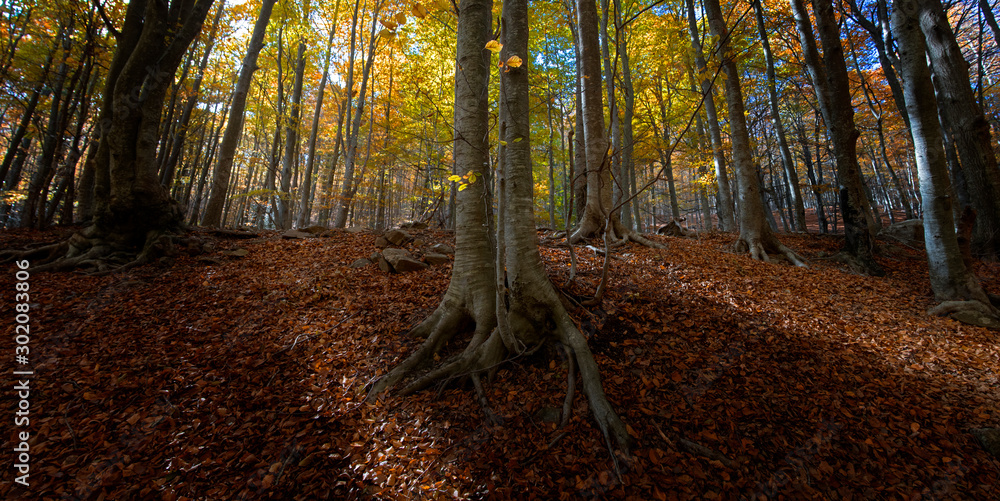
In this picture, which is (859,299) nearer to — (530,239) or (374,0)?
(530,239)

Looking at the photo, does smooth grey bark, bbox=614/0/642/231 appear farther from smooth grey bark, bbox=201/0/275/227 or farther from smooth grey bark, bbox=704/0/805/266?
smooth grey bark, bbox=201/0/275/227

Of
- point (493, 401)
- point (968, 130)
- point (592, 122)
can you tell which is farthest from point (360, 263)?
point (968, 130)

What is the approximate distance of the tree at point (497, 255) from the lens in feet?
10.1

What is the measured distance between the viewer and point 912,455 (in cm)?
233

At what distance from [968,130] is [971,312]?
4.72m

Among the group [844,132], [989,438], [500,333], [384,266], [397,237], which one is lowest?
[989,438]

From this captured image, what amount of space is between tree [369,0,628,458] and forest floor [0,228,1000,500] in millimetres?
197

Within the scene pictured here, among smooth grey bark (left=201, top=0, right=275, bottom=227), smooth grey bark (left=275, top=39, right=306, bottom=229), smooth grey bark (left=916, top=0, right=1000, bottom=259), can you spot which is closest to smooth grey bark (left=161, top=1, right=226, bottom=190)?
smooth grey bark (left=201, top=0, right=275, bottom=227)

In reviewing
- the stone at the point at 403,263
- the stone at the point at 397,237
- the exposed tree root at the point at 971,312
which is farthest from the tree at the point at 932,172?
the stone at the point at 397,237

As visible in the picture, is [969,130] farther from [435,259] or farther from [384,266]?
[384,266]

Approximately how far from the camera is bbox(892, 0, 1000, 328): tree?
15.3 feet

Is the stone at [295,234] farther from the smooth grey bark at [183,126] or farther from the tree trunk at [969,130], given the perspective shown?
the tree trunk at [969,130]

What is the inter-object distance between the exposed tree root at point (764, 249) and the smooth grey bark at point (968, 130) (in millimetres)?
3552

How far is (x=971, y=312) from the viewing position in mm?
4266
